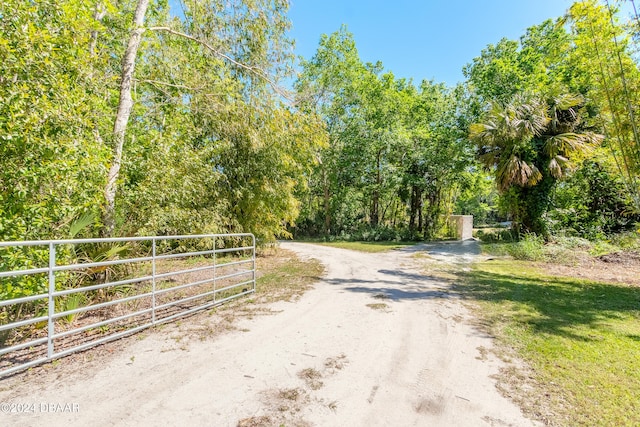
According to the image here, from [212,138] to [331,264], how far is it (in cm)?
490

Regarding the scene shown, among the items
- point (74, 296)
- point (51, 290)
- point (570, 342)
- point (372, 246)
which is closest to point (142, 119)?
point (74, 296)

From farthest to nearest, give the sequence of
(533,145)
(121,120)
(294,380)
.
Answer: (533,145) < (121,120) < (294,380)

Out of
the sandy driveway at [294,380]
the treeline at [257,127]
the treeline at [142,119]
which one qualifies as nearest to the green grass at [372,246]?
the treeline at [257,127]

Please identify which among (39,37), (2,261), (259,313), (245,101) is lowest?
(259,313)

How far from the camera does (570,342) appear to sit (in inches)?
136

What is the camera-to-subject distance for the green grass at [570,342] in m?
2.30

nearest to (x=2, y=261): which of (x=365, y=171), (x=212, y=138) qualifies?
(x=212, y=138)

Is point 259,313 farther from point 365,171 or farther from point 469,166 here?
point 469,166

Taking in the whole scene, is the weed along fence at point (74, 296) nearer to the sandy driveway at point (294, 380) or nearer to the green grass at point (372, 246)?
the sandy driveway at point (294, 380)

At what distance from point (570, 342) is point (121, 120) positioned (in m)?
7.05

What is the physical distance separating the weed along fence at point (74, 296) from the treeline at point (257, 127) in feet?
1.13

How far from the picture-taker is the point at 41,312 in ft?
11.7

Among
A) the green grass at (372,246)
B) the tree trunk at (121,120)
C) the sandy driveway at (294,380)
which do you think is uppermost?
the tree trunk at (121,120)

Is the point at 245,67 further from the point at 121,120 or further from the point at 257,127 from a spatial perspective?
the point at 121,120
